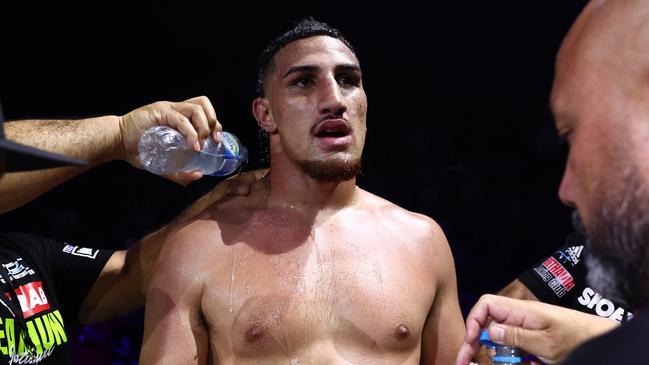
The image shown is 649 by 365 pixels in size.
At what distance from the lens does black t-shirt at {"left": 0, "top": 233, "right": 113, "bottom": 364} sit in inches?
65.2

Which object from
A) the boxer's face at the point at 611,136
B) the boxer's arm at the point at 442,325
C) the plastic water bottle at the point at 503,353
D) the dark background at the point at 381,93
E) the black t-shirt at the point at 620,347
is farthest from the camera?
the dark background at the point at 381,93

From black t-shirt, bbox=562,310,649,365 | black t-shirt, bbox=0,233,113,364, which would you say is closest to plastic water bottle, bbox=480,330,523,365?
black t-shirt, bbox=562,310,649,365

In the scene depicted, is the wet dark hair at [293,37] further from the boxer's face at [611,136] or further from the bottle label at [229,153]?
the boxer's face at [611,136]

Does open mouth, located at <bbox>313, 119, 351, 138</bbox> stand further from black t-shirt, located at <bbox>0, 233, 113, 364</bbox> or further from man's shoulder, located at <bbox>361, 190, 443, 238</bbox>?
black t-shirt, located at <bbox>0, 233, 113, 364</bbox>

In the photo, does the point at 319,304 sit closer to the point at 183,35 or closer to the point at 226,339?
the point at 226,339

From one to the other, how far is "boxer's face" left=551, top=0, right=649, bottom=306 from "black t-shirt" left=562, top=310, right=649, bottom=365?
0.24 meters

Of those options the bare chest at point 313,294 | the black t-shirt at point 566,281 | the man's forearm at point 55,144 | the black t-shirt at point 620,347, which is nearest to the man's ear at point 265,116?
the bare chest at point 313,294

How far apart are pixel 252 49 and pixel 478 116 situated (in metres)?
1.24

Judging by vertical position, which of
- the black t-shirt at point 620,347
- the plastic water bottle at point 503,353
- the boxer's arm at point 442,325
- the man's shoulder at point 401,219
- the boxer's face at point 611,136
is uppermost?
the boxer's face at point 611,136

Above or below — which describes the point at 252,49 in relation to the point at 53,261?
above

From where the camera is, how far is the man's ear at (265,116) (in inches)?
75.0

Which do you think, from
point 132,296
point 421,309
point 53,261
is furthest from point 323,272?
point 53,261

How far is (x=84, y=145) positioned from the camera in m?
1.60

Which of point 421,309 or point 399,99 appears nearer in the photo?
point 421,309
